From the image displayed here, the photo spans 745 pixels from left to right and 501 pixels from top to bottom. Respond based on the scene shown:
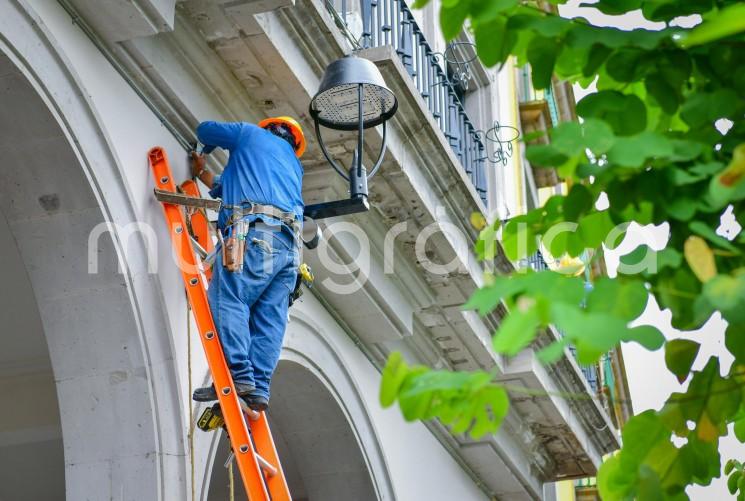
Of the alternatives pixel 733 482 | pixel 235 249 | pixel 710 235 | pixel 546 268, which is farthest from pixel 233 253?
pixel 546 268

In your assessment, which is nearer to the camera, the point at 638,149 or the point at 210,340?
the point at 638,149

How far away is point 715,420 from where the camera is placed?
141 inches

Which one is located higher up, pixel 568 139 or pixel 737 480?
pixel 568 139

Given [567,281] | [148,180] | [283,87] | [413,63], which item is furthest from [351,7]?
[567,281]

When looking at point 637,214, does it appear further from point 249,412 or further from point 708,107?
point 249,412

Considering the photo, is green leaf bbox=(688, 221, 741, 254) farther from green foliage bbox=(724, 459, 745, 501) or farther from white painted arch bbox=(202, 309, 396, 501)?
white painted arch bbox=(202, 309, 396, 501)

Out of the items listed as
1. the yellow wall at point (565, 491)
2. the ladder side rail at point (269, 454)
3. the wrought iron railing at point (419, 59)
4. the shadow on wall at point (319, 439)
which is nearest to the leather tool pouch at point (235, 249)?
the ladder side rail at point (269, 454)

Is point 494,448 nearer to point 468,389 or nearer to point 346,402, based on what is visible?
point 346,402

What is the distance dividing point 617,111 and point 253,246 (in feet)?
11.6

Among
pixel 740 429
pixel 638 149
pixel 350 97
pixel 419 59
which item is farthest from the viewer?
pixel 419 59

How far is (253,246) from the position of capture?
22.1 feet

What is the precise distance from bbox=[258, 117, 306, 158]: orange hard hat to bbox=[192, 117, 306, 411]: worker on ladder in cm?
17

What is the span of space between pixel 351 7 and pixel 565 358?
4200mm

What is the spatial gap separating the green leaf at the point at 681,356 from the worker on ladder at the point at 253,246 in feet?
10.3
